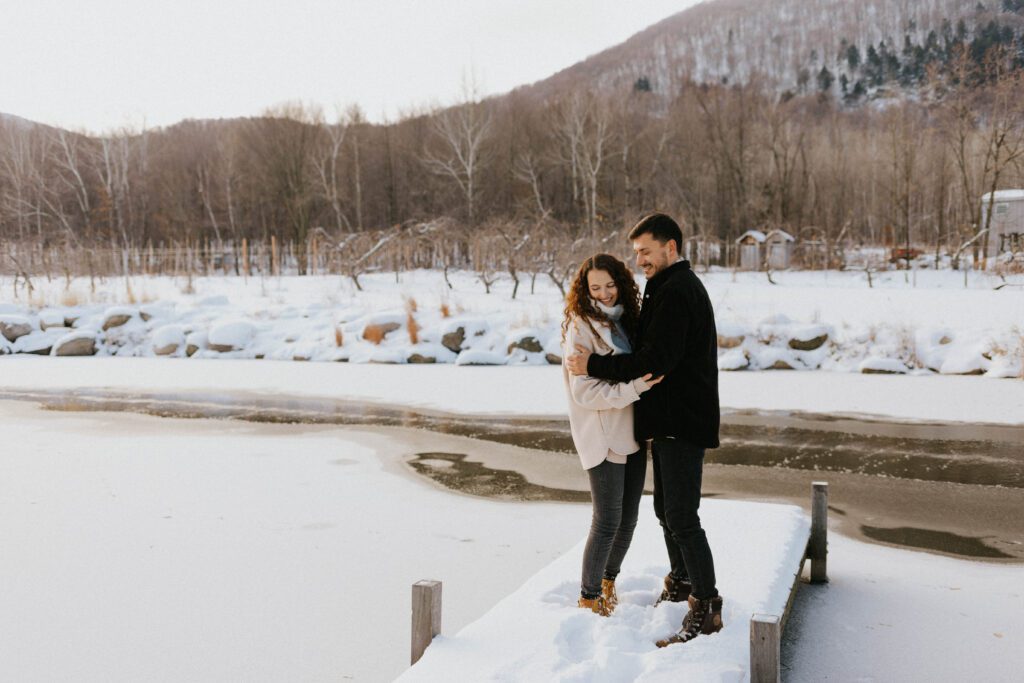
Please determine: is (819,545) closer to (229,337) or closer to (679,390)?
(679,390)

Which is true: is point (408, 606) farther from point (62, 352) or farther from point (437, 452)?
point (62, 352)

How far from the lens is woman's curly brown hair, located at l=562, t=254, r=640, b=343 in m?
3.79

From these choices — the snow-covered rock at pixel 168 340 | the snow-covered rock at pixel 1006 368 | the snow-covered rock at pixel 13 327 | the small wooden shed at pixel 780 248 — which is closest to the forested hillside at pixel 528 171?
the small wooden shed at pixel 780 248

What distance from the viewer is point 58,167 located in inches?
2381

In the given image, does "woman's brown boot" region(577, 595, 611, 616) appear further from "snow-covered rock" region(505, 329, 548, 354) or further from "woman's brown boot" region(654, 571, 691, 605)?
"snow-covered rock" region(505, 329, 548, 354)

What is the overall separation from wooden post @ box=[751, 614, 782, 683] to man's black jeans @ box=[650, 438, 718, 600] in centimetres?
66

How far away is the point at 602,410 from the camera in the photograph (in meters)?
3.81

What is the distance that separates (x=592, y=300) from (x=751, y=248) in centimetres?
4007

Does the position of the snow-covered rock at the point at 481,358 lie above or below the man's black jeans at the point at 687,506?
below

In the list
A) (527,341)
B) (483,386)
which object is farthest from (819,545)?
(527,341)

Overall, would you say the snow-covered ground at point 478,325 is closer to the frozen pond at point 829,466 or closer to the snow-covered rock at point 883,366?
the snow-covered rock at point 883,366

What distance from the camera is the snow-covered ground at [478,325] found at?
15.5m

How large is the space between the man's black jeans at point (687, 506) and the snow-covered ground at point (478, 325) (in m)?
12.7

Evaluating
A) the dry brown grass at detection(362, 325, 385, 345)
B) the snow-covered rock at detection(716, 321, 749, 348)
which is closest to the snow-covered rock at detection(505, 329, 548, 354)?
the dry brown grass at detection(362, 325, 385, 345)
